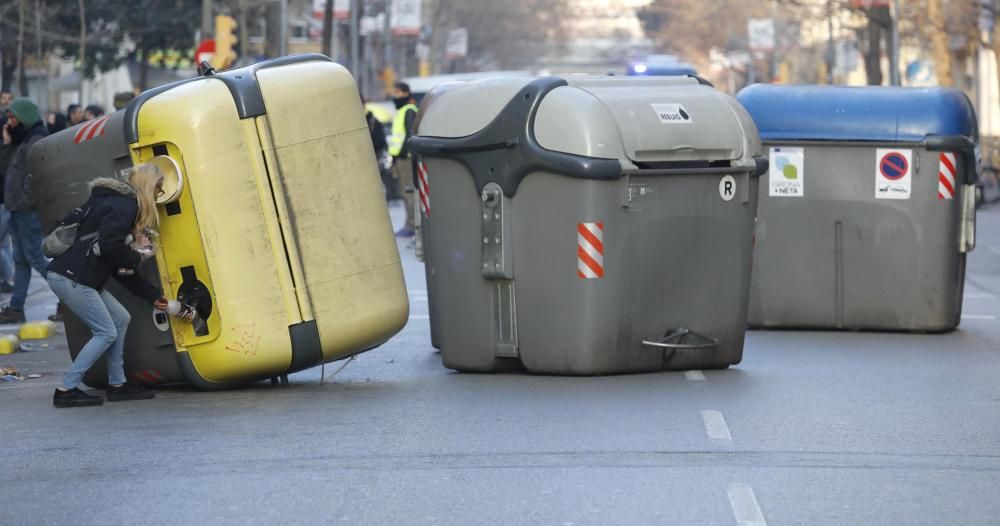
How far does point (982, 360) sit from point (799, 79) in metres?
81.6

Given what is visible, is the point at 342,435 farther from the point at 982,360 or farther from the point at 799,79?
the point at 799,79

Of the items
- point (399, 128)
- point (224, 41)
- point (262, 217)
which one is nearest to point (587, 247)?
point (262, 217)

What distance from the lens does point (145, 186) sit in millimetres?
9859

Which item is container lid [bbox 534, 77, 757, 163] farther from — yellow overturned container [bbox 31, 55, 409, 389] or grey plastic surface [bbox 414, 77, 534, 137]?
yellow overturned container [bbox 31, 55, 409, 389]

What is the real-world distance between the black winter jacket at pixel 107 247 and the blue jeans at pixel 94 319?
0.07 m

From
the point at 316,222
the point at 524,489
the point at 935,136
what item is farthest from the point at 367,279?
the point at 935,136

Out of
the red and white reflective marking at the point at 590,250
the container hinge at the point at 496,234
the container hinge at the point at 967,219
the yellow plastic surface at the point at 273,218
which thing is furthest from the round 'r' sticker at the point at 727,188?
the container hinge at the point at 967,219

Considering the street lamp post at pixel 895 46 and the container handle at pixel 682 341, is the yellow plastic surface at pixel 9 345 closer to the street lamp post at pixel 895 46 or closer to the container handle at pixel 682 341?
the container handle at pixel 682 341

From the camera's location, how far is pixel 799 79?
303ft

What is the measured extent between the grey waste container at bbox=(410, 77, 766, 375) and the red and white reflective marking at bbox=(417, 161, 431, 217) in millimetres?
52

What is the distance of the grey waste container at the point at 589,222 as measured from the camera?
10727 mm

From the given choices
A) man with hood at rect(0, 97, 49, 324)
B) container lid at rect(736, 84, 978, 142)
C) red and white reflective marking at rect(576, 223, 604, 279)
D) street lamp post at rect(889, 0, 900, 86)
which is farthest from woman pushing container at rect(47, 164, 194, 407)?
street lamp post at rect(889, 0, 900, 86)

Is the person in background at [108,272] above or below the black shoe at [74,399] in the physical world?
above

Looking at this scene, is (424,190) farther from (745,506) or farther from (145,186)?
(745,506)
